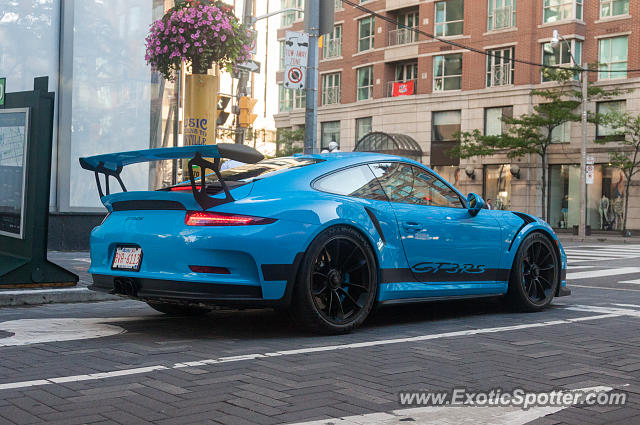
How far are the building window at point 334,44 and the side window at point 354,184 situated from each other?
146 feet

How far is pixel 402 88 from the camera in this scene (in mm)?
45531

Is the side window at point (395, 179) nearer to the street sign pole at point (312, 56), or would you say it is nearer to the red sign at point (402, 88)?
the street sign pole at point (312, 56)

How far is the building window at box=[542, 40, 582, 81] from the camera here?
127 ft

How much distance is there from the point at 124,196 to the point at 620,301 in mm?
5611

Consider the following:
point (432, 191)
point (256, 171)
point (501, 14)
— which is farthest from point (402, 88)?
point (256, 171)

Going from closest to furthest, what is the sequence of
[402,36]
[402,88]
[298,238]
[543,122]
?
[298,238] → [543,122] → [402,88] → [402,36]

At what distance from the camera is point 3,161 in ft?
27.4

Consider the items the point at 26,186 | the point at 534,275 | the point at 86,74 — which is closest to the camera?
the point at 534,275

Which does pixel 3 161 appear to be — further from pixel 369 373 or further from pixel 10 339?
pixel 369 373

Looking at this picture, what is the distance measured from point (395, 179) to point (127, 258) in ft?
7.57

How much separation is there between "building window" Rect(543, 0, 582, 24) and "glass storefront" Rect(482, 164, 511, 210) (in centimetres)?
779

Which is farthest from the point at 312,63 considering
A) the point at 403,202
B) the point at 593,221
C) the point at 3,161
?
the point at 593,221

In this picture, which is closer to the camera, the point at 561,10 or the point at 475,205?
the point at 475,205

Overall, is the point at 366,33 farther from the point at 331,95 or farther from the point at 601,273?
the point at 601,273
